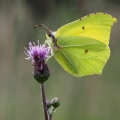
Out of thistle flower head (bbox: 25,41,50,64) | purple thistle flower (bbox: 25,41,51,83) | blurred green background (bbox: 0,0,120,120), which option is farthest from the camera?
blurred green background (bbox: 0,0,120,120)

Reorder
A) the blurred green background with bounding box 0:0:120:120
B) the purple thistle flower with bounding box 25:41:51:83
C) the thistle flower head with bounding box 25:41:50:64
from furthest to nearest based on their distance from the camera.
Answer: the blurred green background with bounding box 0:0:120:120
the thistle flower head with bounding box 25:41:50:64
the purple thistle flower with bounding box 25:41:51:83

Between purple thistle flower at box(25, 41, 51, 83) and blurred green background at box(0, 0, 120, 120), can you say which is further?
blurred green background at box(0, 0, 120, 120)

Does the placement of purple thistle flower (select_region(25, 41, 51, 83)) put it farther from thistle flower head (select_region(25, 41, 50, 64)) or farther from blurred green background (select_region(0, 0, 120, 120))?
blurred green background (select_region(0, 0, 120, 120))

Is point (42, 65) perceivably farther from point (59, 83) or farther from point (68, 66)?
point (59, 83)

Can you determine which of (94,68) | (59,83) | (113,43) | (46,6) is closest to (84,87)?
(59,83)

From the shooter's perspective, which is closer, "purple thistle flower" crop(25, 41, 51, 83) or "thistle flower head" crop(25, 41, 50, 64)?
"purple thistle flower" crop(25, 41, 51, 83)

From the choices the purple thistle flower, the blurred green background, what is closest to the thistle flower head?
the purple thistle flower

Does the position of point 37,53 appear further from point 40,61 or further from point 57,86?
point 57,86

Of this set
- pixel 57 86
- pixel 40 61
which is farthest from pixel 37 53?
pixel 57 86

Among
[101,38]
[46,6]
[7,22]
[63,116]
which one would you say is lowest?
[63,116]
